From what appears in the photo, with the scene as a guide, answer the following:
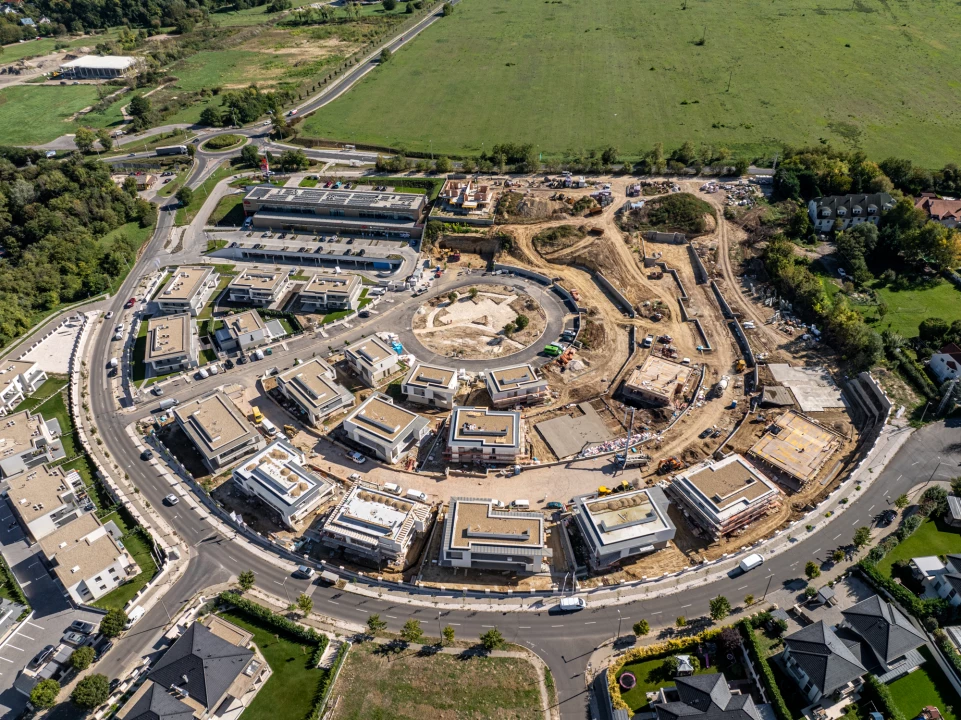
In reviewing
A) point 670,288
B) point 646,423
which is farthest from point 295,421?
point 670,288

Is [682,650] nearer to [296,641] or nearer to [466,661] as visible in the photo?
[466,661]

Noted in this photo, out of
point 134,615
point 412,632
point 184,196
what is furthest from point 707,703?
point 184,196

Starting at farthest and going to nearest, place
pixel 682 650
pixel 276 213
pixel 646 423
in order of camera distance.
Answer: pixel 276 213
pixel 646 423
pixel 682 650

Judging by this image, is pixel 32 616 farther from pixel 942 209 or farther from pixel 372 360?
pixel 942 209

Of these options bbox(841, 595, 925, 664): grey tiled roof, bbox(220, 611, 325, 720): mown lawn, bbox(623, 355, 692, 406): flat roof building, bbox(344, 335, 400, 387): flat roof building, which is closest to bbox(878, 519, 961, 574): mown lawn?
bbox(841, 595, 925, 664): grey tiled roof

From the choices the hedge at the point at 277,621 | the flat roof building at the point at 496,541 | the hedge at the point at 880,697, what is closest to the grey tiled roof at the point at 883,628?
the hedge at the point at 880,697

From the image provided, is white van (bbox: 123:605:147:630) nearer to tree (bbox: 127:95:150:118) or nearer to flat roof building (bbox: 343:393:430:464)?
flat roof building (bbox: 343:393:430:464)
